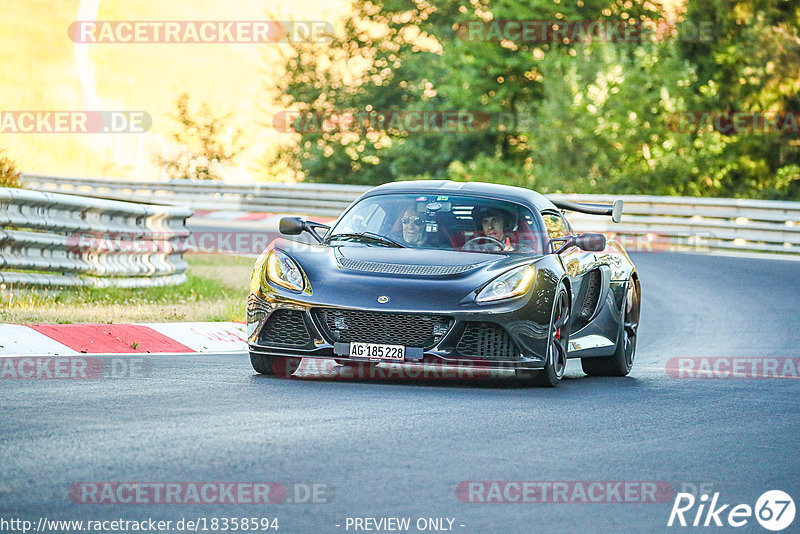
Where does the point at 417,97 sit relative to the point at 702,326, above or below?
above

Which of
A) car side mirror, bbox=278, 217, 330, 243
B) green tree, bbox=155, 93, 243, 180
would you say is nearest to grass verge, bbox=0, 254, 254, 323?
car side mirror, bbox=278, 217, 330, 243

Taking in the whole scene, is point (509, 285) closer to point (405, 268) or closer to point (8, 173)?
point (405, 268)

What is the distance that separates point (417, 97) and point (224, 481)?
4062 cm

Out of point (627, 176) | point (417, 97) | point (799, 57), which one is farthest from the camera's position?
point (417, 97)

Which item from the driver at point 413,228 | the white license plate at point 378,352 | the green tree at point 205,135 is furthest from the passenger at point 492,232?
the green tree at point 205,135

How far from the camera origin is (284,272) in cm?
930

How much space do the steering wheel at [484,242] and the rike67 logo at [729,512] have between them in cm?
423

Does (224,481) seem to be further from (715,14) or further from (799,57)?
(715,14)

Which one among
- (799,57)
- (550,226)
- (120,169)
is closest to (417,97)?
(120,169)

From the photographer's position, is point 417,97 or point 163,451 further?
point 417,97

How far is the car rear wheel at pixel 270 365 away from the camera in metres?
9.40

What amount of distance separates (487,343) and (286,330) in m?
1.26

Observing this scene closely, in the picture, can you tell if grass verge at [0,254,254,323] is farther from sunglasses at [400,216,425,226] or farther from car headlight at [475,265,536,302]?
car headlight at [475,265,536,302]

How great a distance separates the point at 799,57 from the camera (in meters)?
33.3
